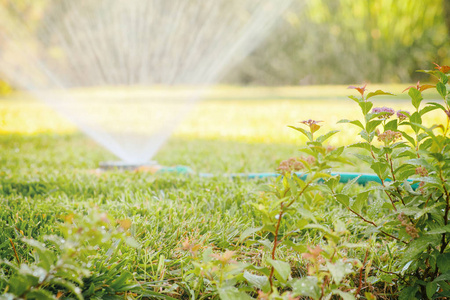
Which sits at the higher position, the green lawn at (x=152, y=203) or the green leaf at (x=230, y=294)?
the green lawn at (x=152, y=203)

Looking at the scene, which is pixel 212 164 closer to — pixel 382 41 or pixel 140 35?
pixel 140 35

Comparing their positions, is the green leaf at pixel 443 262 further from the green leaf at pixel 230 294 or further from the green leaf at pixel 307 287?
the green leaf at pixel 230 294

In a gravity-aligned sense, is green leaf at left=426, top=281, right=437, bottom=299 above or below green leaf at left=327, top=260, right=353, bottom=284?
below

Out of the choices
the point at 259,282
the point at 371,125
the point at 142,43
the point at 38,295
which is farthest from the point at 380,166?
the point at 142,43

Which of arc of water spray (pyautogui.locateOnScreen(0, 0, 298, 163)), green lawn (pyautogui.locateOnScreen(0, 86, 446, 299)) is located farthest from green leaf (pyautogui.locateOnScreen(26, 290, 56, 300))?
arc of water spray (pyautogui.locateOnScreen(0, 0, 298, 163))

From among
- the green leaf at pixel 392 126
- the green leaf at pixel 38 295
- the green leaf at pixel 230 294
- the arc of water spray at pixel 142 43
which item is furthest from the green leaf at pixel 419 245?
the arc of water spray at pixel 142 43

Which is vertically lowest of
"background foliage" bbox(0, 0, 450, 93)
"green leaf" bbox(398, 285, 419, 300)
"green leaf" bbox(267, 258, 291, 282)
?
"green leaf" bbox(398, 285, 419, 300)

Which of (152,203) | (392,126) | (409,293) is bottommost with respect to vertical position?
(409,293)

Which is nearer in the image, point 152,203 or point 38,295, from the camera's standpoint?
point 38,295

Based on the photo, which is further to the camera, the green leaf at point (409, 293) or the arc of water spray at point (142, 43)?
the arc of water spray at point (142, 43)

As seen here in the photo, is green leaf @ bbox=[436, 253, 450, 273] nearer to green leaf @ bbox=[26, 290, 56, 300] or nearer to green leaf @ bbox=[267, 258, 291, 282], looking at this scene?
green leaf @ bbox=[267, 258, 291, 282]

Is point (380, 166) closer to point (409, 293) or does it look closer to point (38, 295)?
point (409, 293)

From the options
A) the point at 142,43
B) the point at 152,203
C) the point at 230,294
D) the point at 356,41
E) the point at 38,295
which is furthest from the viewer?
the point at 356,41

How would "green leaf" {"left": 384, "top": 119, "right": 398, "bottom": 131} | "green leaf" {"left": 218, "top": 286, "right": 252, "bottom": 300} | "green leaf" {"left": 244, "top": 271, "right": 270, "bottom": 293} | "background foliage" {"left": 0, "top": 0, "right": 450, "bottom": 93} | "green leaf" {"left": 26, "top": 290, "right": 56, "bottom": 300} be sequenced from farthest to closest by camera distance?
"background foliage" {"left": 0, "top": 0, "right": 450, "bottom": 93}
"green leaf" {"left": 384, "top": 119, "right": 398, "bottom": 131}
"green leaf" {"left": 244, "top": 271, "right": 270, "bottom": 293}
"green leaf" {"left": 218, "top": 286, "right": 252, "bottom": 300}
"green leaf" {"left": 26, "top": 290, "right": 56, "bottom": 300}
